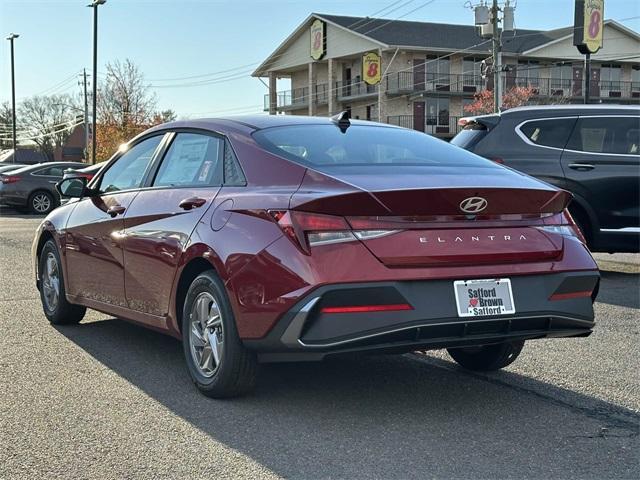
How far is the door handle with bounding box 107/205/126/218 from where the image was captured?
5.48 meters

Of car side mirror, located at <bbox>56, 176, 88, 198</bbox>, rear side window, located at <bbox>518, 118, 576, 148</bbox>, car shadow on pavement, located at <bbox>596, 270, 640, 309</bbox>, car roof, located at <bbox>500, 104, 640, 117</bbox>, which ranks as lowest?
car shadow on pavement, located at <bbox>596, 270, 640, 309</bbox>

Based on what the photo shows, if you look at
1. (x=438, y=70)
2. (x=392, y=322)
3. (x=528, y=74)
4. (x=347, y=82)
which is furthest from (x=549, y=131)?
(x=347, y=82)

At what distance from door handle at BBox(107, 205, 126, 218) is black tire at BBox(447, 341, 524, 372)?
94.8 inches

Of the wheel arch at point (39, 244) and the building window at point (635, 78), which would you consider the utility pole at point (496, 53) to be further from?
the wheel arch at point (39, 244)

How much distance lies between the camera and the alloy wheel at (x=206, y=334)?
4.38 m

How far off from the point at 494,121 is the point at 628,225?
1.86 m

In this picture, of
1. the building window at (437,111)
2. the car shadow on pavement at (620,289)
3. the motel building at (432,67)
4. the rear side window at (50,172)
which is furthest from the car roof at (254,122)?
the building window at (437,111)

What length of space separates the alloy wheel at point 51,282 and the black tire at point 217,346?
2369 mm

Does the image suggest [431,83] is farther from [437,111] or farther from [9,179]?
[9,179]

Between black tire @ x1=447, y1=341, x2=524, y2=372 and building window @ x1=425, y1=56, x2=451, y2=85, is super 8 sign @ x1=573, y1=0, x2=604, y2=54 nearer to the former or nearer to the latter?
black tire @ x1=447, y1=341, x2=524, y2=372

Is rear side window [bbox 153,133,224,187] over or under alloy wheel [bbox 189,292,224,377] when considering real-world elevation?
over

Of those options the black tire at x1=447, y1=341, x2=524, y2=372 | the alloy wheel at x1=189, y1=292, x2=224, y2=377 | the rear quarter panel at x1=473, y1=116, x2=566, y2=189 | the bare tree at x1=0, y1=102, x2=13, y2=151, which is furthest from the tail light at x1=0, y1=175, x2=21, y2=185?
the bare tree at x1=0, y1=102, x2=13, y2=151

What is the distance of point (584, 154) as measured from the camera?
9.02 m

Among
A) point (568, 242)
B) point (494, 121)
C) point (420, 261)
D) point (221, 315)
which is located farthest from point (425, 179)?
point (494, 121)
